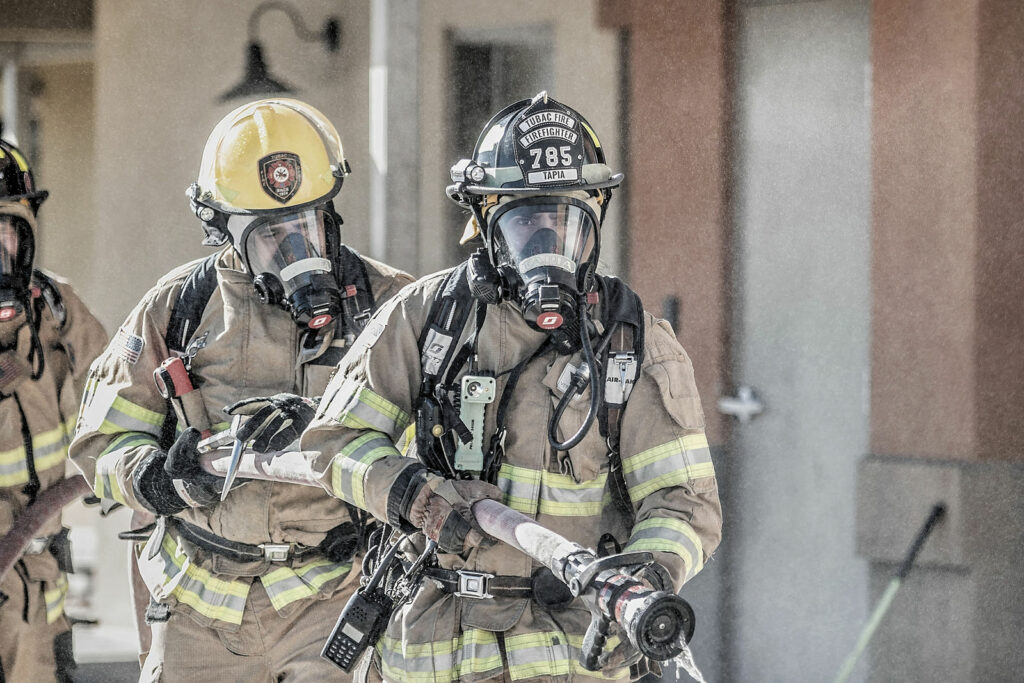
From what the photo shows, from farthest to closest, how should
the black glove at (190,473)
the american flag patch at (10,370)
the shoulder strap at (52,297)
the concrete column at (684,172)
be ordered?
the concrete column at (684,172) → the shoulder strap at (52,297) → the american flag patch at (10,370) → the black glove at (190,473)

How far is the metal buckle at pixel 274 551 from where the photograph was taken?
3.87m

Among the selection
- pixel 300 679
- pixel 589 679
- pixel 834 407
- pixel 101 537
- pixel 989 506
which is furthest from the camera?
pixel 101 537

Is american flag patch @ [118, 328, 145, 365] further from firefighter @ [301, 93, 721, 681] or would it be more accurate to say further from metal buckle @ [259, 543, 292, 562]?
firefighter @ [301, 93, 721, 681]

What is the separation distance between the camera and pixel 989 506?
4.76 meters

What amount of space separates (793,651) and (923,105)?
7.02 ft

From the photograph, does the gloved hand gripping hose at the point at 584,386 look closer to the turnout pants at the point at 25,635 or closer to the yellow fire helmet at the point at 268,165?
the yellow fire helmet at the point at 268,165

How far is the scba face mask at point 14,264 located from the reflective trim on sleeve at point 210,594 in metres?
1.19

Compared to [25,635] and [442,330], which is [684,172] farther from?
[25,635]

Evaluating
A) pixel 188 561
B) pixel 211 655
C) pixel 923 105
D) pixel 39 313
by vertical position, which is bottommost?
pixel 211 655

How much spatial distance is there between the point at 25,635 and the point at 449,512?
2.48 m

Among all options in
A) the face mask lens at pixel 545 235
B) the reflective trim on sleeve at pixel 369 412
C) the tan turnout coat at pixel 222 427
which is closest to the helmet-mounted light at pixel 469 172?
the face mask lens at pixel 545 235

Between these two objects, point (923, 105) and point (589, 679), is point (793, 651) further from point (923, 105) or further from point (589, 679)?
point (589, 679)

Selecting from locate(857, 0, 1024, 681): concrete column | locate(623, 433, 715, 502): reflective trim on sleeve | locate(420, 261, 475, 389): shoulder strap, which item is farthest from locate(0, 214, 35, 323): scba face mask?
locate(857, 0, 1024, 681): concrete column

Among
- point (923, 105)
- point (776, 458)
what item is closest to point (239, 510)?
point (776, 458)
